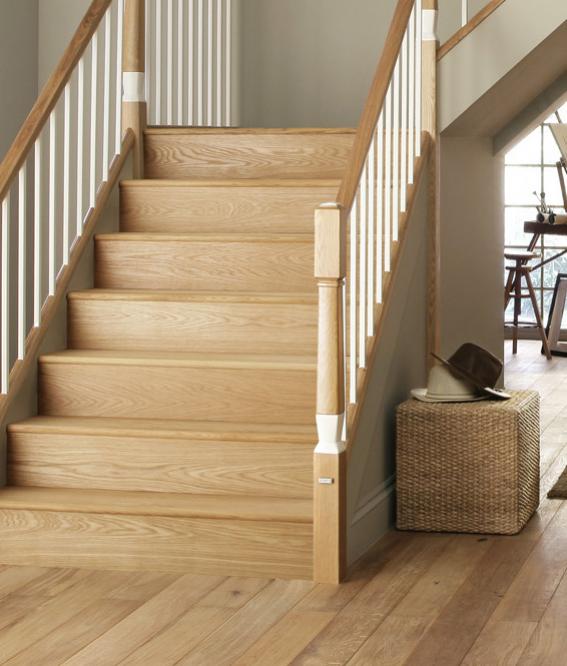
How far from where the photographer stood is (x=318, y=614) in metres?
3.10

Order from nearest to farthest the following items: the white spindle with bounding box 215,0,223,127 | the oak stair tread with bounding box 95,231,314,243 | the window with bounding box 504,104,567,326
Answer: the oak stair tread with bounding box 95,231,314,243
the white spindle with bounding box 215,0,223,127
the window with bounding box 504,104,567,326

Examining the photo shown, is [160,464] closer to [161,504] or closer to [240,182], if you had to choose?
[161,504]

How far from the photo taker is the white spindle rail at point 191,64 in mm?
5555

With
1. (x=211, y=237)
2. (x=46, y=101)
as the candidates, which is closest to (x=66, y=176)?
(x=46, y=101)

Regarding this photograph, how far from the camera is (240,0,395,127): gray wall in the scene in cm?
649

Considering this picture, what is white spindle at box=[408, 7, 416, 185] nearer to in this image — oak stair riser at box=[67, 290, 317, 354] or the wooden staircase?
the wooden staircase

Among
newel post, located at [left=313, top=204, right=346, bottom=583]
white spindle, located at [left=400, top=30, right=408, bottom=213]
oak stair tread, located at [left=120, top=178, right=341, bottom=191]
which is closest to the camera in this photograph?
newel post, located at [left=313, top=204, right=346, bottom=583]

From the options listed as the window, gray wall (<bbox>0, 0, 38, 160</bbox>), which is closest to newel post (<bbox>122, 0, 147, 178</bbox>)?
gray wall (<bbox>0, 0, 38, 160</bbox>)

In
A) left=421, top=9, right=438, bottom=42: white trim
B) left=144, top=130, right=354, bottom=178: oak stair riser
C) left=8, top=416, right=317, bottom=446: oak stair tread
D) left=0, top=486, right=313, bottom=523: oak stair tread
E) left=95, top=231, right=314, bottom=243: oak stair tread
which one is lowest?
left=0, top=486, right=313, bottom=523: oak stair tread

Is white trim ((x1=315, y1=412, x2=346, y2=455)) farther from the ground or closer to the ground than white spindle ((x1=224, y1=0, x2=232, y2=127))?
closer to the ground

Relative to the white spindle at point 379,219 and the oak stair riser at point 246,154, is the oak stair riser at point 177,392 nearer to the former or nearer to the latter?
the white spindle at point 379,219

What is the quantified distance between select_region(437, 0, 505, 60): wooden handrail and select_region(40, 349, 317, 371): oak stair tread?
140 centimetres

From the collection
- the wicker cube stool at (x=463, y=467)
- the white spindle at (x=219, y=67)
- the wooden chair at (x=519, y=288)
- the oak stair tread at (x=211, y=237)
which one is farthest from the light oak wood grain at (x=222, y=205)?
the wooden chair at (x=519, y=288)

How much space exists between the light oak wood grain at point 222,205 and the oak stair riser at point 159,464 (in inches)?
47.9
